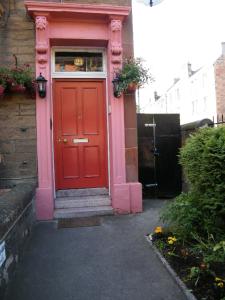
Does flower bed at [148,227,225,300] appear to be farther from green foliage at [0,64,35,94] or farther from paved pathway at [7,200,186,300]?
green foliage at [0,64,35,94]

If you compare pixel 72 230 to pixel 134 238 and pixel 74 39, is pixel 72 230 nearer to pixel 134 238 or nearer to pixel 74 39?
pixel 134 238

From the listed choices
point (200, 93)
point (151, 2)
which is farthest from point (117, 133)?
point (200, 93)

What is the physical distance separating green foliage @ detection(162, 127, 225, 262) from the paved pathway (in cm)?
51

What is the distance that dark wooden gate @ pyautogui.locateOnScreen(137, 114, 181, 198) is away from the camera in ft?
22.7

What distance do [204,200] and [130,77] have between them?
2.67 m

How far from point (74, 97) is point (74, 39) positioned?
3.40ft

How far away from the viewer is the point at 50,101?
224 inches

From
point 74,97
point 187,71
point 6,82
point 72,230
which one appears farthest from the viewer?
point 187,71

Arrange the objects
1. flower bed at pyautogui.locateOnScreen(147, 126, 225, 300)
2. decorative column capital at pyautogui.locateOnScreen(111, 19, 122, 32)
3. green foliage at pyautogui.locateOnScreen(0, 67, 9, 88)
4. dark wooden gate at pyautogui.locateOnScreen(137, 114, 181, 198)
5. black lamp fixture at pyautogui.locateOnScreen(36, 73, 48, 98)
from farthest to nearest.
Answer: dark wooden gate at pyautogui.locateOnScreen(137, 114, 181, 198) → decorative column capital at pyautogui.locateOnScreen(111, 19, 122, 32) → black lamp fixture at pyautogui.locateOnScreen(36, 73, 48, 98) → green foliage at pyautogui.locateOnScreen(0, 67, 9, 88) → flower bed at pyautogui.locateOnScreen(147, 126, 225, 300)

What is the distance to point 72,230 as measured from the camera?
4.90m

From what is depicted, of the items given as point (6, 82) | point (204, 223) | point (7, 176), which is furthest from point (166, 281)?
point (6, 82)

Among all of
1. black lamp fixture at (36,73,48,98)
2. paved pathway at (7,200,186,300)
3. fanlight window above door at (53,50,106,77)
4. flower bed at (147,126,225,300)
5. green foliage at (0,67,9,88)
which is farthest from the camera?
fanlight window above door at (53,50,106,77)

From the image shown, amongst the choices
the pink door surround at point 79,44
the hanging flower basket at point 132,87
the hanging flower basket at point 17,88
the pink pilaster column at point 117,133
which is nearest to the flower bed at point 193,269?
the pink pilaster column at point 117,133

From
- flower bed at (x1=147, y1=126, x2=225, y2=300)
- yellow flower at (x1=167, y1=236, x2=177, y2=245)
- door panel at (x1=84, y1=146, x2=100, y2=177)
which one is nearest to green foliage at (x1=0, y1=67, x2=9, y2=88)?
door panel at (x1=84, y1=146, x2=100, y2=177)
